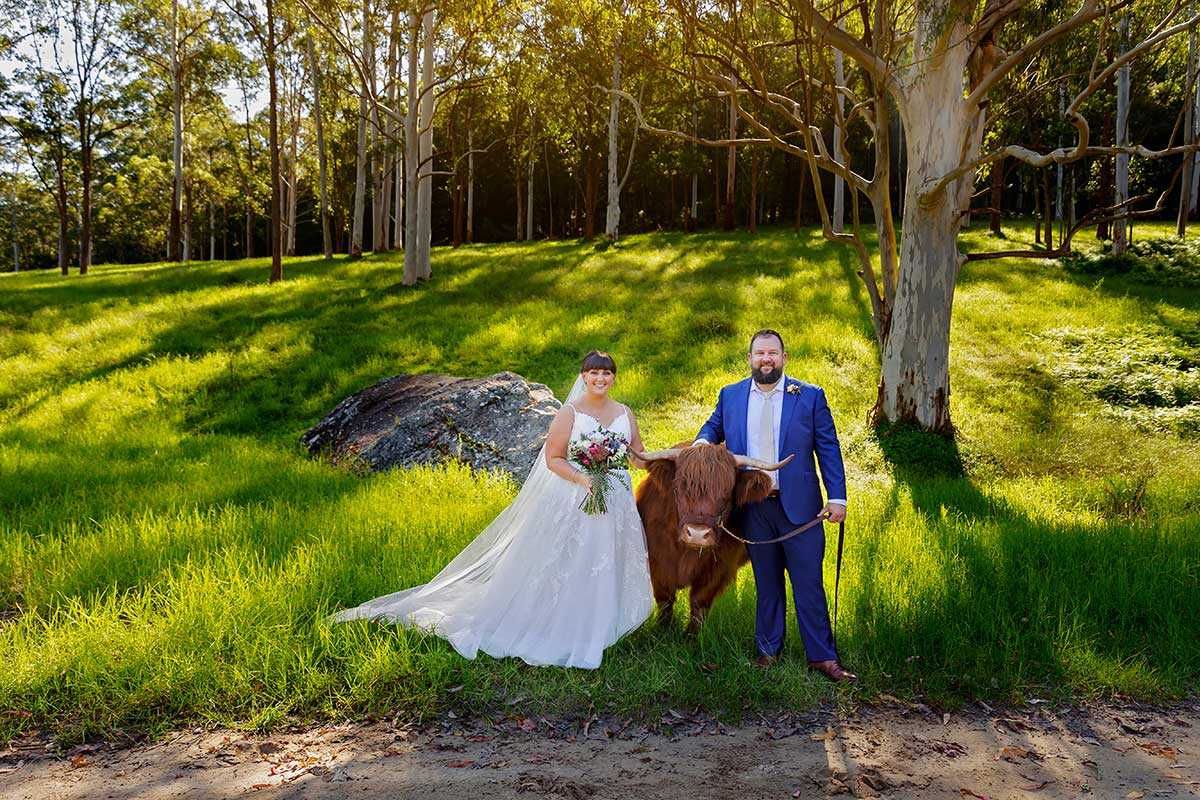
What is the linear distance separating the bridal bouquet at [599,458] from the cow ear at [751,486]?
764mm

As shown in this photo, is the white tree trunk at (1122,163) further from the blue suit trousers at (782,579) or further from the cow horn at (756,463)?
the cow horn at (756,463)

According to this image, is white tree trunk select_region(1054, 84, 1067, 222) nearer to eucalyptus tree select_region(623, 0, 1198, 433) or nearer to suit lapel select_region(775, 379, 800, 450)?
eucalyptus tree select_region(623, 0, 1198, 433)

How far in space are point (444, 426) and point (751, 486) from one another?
5.91 metres

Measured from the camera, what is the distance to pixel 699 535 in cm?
423

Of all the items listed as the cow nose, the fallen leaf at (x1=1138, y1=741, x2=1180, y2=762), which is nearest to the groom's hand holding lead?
the cow nose

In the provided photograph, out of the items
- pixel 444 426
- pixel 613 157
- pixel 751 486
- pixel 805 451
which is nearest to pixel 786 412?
pixel 805 451

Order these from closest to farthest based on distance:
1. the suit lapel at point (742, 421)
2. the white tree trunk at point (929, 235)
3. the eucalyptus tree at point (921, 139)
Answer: the suit lapel at point (742, 421) → the eucalyptus tree at point (921, 139) → the white tree trunk at point (929, 235)

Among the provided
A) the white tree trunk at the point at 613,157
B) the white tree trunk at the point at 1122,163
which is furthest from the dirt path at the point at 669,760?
the white tree trunk at the point at 613,157

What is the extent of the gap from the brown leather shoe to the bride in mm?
1141

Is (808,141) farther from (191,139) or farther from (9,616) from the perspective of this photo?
(191,139)

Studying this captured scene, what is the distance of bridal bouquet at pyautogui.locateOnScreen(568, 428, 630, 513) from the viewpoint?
4879 mm

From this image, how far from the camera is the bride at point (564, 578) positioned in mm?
4934

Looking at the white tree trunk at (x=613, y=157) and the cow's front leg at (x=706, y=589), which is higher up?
the white tree trunk at (x=613, y=157)

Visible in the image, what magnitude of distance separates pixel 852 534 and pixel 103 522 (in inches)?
270
